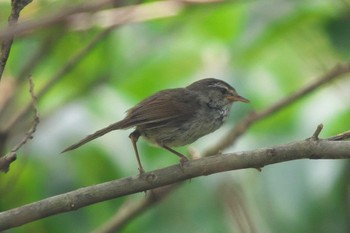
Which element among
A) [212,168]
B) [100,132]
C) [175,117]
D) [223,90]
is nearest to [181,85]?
[223,90]

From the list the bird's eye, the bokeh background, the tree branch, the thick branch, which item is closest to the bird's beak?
the bird's eye

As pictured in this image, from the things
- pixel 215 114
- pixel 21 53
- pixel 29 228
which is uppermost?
pixel 21 53

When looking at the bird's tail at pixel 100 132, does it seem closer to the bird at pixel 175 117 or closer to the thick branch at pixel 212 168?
the bird at pixel 175 117

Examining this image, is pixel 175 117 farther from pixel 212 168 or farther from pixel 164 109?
pixel 212 168

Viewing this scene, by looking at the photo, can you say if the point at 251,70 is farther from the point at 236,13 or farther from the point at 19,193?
the point at 19,193

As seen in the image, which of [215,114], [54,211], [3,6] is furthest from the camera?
[3,6]

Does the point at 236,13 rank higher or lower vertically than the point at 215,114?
higher

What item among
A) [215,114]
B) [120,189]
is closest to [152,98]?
[215,114]
